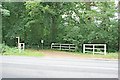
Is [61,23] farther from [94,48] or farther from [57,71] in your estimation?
[57,71]

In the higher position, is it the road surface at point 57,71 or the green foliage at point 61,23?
the green foliage at point 61,23

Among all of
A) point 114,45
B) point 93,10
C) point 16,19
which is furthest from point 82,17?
point 16,19

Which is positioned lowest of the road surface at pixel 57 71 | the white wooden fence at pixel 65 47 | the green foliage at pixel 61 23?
the road surface at pixel 57 71

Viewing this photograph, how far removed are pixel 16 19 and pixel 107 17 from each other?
7657 millimetres

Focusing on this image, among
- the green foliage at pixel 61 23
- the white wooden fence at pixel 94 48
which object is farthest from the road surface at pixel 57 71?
the green foliage at pixel 61 23

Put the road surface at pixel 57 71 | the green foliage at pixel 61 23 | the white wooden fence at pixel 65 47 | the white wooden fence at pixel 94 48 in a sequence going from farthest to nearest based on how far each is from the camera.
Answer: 1. the white wooden fence at pixel 65 47
2. the green foliage at pixel 61 23
3. the white wooden fence at pixel 94 48
4. the road surface at pixel 57 71

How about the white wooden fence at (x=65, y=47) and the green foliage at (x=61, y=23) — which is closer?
the green foliage at (x=61, y=23)

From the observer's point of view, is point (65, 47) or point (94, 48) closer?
point (94, 48)

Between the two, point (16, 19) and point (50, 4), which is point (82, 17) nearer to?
point (50, 4)

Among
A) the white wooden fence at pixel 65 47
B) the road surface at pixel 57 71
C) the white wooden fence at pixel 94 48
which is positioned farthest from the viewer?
the white wooden fence at pixel 65 47

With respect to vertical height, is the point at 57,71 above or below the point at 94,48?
below

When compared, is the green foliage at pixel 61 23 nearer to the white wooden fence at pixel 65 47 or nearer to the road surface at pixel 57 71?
the white wooden fence at pixel 65 47

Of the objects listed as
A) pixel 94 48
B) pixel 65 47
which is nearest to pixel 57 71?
pixel 94 48

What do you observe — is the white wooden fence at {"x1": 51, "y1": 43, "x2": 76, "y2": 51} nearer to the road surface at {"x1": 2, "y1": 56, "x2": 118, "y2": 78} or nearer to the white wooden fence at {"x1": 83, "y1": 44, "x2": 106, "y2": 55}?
the white wooden fence at {"x1": 83, "y1": 44, "x2": 106, "y2": 55}
